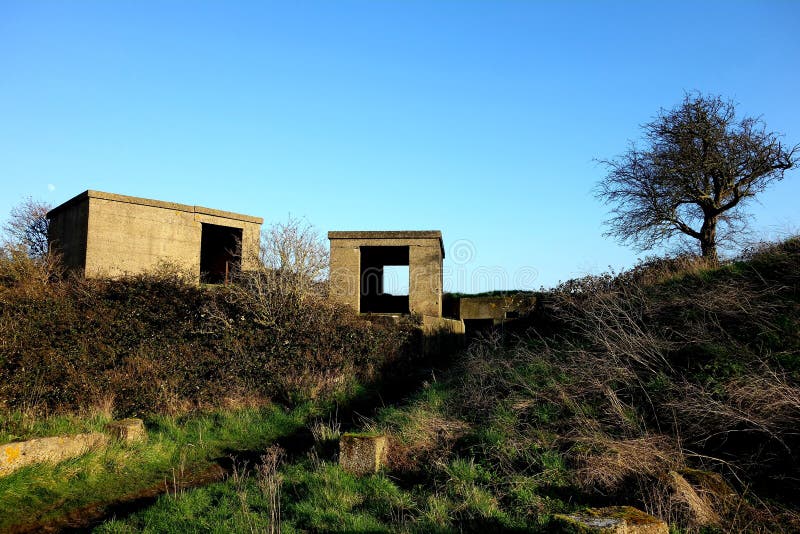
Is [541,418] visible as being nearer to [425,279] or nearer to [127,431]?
[127,431]

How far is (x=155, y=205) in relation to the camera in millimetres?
16766

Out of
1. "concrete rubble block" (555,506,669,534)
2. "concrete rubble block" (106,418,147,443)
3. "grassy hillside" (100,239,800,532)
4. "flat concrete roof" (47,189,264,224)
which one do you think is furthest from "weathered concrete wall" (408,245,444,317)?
"concrete rubble block" (555,506,669,534)

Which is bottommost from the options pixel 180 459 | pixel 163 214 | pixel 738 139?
pixel 180 459

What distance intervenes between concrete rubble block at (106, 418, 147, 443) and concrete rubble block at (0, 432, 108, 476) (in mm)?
252

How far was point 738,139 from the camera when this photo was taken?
18.6 metres

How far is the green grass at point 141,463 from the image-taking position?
6684 millimetres

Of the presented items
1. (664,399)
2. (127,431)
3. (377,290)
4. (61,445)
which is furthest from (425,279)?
(61,445)

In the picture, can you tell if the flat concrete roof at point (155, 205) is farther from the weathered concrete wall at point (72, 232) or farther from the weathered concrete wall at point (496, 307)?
the weathered concrete wall at point (496, 307)

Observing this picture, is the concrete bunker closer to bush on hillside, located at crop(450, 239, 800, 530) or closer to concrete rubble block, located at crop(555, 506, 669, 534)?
bush on hillside, located at crop(450, 239, 800, 530)

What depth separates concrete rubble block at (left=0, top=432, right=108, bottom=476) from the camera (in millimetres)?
7090

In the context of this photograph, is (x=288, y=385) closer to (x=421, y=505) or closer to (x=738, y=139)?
(x=421, y=505)

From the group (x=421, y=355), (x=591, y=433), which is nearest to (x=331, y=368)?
(x=421, y=355)

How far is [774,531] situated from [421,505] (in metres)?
3.49

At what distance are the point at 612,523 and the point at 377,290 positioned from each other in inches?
869
